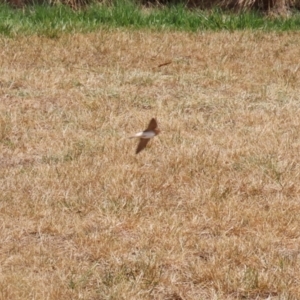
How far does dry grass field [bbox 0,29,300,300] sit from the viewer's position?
4453 mm

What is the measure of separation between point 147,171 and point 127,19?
186 inches

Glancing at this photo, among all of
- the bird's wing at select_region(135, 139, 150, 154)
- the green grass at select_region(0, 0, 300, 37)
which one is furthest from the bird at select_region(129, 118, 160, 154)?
the green grass at select_region(0, 0, 300, 37)

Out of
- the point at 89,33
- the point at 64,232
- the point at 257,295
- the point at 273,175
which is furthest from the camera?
the point at 89,33

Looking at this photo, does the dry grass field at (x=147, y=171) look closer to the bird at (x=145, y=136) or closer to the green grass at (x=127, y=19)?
the bird at (x=145, y=136)

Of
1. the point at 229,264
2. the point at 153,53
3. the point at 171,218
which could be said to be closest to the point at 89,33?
the point at 153,53

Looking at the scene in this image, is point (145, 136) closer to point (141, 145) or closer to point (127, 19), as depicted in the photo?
point (141, 145)

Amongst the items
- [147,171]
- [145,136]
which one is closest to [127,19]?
[145,136]

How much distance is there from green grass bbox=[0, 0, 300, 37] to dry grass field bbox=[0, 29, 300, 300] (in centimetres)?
53

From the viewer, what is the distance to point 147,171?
5.86 metres

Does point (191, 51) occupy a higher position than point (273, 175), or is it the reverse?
point (273, 175)

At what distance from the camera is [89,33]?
9492 mm

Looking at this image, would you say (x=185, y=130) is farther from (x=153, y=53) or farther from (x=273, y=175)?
(x=153, y=53)

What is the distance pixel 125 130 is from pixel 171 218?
5.77 ft

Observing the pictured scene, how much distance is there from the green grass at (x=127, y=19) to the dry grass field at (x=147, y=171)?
528mm
